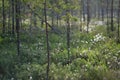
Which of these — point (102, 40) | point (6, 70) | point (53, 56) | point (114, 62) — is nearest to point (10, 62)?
point (6, 70)

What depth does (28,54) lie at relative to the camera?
1549 cm

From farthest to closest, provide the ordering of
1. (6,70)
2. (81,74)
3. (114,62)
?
1. (114,62)
2. (6,70)
3. (81,74)

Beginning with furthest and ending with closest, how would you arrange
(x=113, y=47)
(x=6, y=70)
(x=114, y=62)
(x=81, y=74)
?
1. (x=113, y=47)
2. (x=114, y=62)
3. (x=6, y=70)
4. (x=81, y=74)

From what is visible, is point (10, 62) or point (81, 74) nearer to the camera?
point (81, 74)

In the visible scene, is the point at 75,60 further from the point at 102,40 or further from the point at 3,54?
the point at 102,40

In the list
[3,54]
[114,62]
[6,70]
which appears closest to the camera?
[6,70]

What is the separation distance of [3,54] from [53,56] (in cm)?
275

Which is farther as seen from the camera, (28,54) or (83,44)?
(83,44)

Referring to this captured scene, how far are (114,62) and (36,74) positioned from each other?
164 inches

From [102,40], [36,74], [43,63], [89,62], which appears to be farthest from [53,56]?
[102,40]

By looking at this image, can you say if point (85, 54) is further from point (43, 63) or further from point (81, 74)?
point (81, 74)

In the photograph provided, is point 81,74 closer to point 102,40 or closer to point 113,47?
point 113,47

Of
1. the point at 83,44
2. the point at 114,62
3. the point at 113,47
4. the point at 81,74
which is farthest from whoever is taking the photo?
the point at 83,44

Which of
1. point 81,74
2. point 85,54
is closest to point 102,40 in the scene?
point 85,54
